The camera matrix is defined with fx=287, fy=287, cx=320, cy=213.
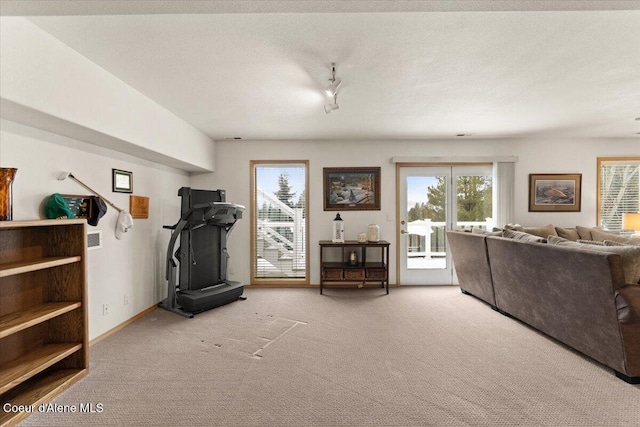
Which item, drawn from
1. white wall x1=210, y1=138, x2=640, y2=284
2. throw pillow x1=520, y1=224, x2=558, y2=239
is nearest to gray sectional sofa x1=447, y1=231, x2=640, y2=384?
throw pillow x1=520, y1=224, x2=558, y2=239

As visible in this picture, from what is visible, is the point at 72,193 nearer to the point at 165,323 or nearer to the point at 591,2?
the point at 165,323

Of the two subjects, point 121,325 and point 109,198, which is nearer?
point 109,198

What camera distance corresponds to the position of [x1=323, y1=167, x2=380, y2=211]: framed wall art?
4.75 metres

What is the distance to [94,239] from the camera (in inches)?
110

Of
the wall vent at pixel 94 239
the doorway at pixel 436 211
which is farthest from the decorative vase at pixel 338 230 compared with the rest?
the wall vent at pixel 94 239

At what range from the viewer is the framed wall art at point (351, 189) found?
475 cm

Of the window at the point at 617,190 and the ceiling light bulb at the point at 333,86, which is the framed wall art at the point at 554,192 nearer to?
the window at the point at 617,190

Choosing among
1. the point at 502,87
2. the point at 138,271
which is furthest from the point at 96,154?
the point at 502,87

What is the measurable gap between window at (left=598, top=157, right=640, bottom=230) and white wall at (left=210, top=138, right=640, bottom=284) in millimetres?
210

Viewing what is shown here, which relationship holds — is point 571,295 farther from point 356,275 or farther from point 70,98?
point 70,98

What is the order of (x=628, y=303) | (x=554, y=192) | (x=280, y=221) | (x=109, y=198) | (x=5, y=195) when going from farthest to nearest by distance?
(x=280, y=221), (x=554, y=192), (x=109, y=198), (x=628, y=303), (x=5, y=195)

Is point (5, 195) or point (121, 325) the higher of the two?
point (5, 195)

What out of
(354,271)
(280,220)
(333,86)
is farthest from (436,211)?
(333,86)

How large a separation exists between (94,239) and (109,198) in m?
0.46
